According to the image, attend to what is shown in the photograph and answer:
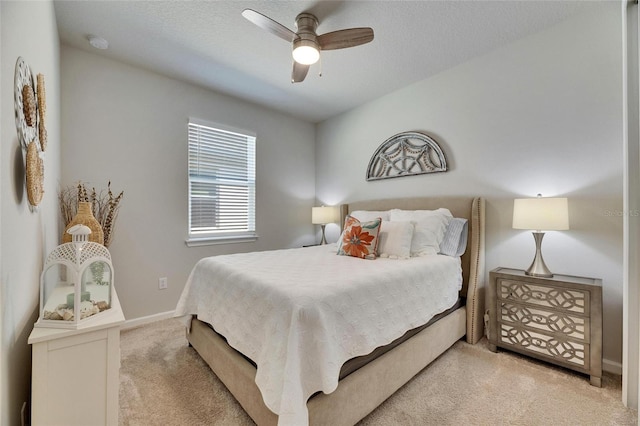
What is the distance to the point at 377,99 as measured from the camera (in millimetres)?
3582

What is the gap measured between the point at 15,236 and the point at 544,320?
3.10 metres

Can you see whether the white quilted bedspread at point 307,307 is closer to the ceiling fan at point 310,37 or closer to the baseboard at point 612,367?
the baseboard at point 612,367

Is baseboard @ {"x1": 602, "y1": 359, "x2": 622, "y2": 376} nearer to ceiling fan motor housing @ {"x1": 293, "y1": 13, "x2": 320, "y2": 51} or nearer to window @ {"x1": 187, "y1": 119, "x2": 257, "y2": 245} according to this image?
ceiling fan motor housing @ {"x1": 293, "y1": 13, "x2": 320, "y2": 51}

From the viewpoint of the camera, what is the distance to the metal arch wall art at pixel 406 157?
9.77ft

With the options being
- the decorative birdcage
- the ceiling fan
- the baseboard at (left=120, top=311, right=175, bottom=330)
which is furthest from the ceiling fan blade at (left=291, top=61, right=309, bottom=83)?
the baseboard at (left=120, top=311, right=175, bottom=330)

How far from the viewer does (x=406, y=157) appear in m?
3.22

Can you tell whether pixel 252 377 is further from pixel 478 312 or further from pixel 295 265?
pixel 478 312

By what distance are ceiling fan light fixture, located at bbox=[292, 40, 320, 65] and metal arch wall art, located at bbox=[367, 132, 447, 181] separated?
1600 mm

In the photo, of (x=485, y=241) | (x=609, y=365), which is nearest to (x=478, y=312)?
(x=485, y=241)

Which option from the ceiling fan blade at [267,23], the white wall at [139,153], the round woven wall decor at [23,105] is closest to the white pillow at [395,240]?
the ceiling fan blade at [267,23]

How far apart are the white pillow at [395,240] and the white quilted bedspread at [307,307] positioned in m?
0.14

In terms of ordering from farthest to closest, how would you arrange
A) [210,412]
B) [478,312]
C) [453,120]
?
[453,120] < [478,312] < [210,412]

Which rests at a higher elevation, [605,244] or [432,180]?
[432,180]

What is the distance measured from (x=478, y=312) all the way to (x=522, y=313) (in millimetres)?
367
